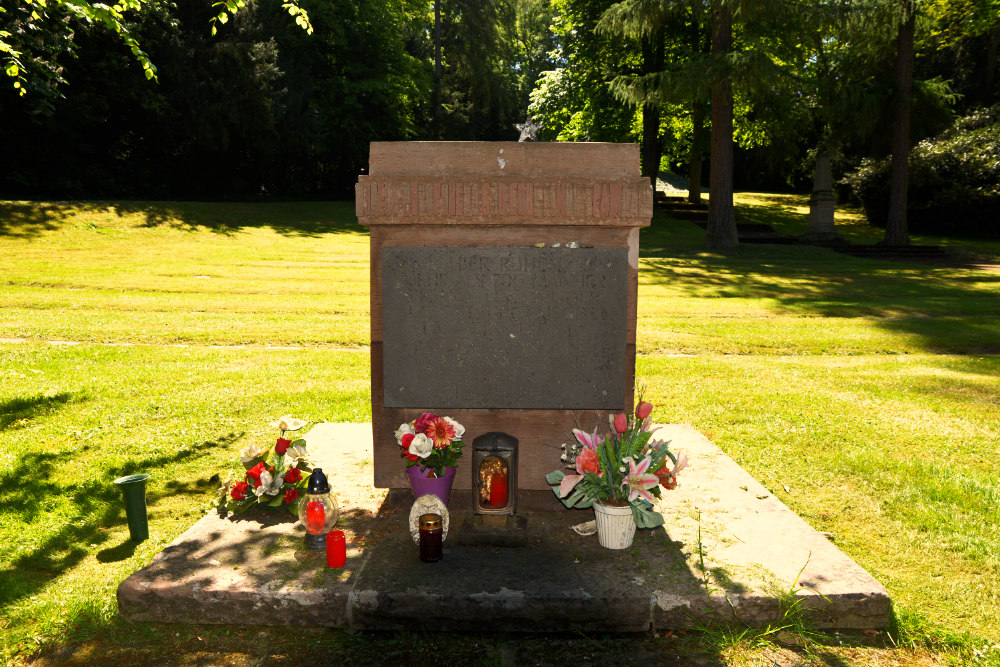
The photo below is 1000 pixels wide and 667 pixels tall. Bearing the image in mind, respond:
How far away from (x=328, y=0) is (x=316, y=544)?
128 ft

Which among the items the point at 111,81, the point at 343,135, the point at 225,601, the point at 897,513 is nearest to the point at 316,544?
the point at 225,601

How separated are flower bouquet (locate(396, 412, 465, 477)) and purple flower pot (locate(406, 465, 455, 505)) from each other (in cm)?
3

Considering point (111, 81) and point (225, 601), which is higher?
point (111, 81)

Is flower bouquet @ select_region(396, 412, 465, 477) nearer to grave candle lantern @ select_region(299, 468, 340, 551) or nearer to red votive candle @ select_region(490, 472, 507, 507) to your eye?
red votive candle @ select_region(490, 472, 507, 507)

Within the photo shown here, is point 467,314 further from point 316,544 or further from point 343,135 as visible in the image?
point 343,135

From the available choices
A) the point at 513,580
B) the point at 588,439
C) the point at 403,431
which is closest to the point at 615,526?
the point at 588,439

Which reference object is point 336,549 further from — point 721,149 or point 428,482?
point 721,149

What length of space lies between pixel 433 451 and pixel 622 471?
1152 mm

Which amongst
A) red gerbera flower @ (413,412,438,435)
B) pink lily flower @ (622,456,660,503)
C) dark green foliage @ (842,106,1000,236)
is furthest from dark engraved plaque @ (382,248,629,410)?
dark green foliage @ (842,106,1000,236)

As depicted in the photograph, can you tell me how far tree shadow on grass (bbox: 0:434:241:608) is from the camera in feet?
14.0

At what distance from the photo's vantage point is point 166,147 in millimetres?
34000

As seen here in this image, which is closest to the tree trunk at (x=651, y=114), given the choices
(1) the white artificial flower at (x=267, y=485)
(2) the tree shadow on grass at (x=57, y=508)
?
(2) the tree shadow on grass at (x=57, y=508)

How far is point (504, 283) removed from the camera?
15.9ft

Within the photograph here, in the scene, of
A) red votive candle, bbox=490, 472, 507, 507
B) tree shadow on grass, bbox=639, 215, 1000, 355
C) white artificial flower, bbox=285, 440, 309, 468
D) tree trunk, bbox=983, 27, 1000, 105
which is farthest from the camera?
tree trunk, bbox=983, 27, 1000, 105
